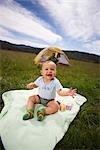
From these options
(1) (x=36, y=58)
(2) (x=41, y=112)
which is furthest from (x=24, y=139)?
(1) (x=36, y=58)

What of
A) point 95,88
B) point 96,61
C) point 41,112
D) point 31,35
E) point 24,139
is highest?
point 31,35

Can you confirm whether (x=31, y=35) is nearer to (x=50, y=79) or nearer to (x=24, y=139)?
(x=50, y=79)

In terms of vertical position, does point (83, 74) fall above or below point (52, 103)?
above

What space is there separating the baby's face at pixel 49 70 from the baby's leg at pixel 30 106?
117mm

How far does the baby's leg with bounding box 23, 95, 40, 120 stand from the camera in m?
1.33

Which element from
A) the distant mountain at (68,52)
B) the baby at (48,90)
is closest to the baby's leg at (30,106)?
the baby at (48,90)

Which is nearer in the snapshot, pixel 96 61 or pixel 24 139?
pixel 24 139

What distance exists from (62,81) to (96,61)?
22 centimetres

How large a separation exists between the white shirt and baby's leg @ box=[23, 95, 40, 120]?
0.03m

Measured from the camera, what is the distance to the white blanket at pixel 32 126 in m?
1.28

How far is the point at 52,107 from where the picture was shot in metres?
1.36

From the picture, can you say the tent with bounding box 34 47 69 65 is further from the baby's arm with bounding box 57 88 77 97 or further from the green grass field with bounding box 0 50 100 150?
the baby's arm with bounding box 57 88 77 97

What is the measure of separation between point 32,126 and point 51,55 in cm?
37

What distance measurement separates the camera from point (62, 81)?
1.45 metres
